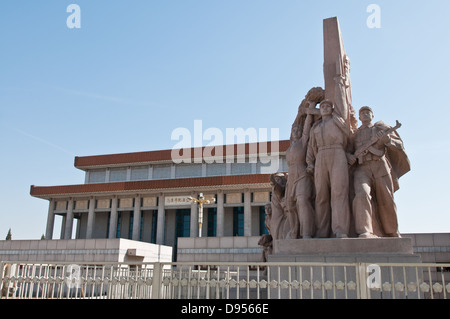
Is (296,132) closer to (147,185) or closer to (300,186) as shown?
(300,186)

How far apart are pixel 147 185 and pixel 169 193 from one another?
2.24 metres

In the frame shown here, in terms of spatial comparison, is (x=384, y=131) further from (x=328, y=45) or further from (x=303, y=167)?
(x=328, y=45)

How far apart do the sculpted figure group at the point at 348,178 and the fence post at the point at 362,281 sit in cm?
200

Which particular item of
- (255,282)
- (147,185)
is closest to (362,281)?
(255,282)

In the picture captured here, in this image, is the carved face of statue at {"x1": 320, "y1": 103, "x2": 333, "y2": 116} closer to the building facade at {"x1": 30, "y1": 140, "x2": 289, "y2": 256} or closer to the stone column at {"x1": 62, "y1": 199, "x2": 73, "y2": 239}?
the building facade at {"x1": 30, "y1": 140, "x2": 289, "y2": 256}

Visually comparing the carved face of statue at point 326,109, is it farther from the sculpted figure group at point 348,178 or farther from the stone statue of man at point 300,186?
the stone statue of man at point 300,186

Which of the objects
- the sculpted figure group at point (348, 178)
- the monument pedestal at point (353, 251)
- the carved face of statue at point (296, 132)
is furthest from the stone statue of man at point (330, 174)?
the carved face of statue at point (296, 132)

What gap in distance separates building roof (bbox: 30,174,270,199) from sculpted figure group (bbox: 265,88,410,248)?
1054 inches

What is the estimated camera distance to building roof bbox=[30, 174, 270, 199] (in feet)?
112

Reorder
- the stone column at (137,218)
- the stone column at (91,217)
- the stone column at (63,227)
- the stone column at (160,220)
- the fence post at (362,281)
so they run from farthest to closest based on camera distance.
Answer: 1. the stone column at (63,227)
2. the stone column at (91,217)
3. the stone column at (137,218)
4. the stone column at (160,220)
5. the fence post at (362,281)

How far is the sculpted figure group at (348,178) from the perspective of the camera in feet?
20.8

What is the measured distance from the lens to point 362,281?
4.12 m

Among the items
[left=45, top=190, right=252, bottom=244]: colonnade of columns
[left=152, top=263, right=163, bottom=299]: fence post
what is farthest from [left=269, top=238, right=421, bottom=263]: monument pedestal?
[left=45, top=190, right=252, bottom=244]: colonnade of columns

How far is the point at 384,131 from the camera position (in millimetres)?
6477
